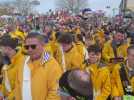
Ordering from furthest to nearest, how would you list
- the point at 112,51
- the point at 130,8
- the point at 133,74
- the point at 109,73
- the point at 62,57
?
the point at 130,8, the point at 112,51, the point at 62,57, the point at 109,73, the point at 133,74

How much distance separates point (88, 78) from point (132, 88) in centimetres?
295

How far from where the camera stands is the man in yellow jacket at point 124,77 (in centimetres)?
673

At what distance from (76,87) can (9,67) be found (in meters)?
3.50

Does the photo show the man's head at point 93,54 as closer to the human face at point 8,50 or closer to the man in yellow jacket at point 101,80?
the man in yellow jacket at point 101,80

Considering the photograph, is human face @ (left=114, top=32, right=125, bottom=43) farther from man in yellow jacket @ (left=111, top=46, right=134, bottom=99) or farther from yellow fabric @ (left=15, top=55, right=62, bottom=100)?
yellow fabric @ (left=15, top=55, right=62, bottom=100)

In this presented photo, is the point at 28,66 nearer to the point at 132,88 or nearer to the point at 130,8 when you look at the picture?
the point at 132,88

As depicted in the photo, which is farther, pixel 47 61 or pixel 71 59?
pixel 71 59

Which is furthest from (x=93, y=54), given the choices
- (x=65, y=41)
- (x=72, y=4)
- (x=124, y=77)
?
(x=72, y=4)

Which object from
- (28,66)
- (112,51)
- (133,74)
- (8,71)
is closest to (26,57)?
(28,66)

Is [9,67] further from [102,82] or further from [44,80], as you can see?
[102,82]

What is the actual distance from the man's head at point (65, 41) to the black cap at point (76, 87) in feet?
17.4

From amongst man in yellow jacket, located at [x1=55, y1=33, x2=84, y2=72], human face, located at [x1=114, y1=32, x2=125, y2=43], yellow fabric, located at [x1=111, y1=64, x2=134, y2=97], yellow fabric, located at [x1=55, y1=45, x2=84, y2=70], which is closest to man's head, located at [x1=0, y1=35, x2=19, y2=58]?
yellow fabric, located at [x1=111, y1=64, x2=134, y2=97]

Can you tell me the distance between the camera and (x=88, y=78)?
388 cm

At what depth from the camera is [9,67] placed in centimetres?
715
